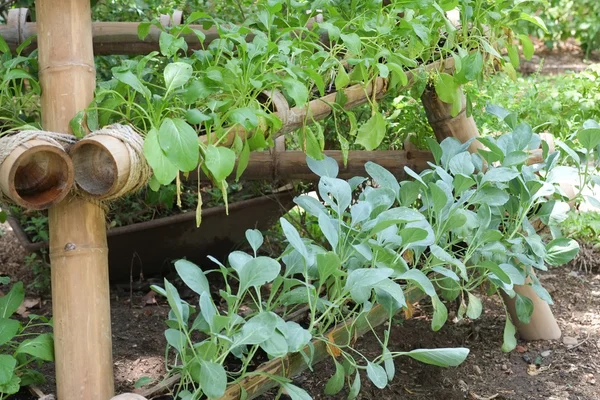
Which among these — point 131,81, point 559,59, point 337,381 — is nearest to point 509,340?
point 337,381

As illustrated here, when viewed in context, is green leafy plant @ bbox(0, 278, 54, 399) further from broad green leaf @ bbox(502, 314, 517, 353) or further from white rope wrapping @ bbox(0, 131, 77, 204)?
broad green leaf @ bbox(502, 314, 517, 353)

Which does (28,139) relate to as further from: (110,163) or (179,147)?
(179,147)

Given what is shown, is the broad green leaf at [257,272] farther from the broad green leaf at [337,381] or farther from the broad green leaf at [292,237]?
the broad green leaf at [337,381]

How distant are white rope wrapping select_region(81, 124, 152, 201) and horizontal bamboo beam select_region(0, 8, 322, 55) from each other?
2.36 ft

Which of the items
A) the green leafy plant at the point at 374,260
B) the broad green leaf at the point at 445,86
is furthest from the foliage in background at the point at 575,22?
the green leafy plant at the point at 374,260

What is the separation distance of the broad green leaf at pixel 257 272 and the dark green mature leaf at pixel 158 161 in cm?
24

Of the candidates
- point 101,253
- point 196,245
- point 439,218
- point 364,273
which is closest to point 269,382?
point 364,273

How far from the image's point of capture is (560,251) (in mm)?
2164

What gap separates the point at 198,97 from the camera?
1.59 meters

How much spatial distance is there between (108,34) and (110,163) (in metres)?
0.86

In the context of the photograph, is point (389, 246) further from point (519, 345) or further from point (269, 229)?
point (269, 229)

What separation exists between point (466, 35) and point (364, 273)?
1.17 meters

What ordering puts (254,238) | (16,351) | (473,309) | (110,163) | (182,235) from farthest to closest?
(182,235)
(473,309)
(254,238)
(16,351)
(110,163)

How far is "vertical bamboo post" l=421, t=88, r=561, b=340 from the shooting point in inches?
101
